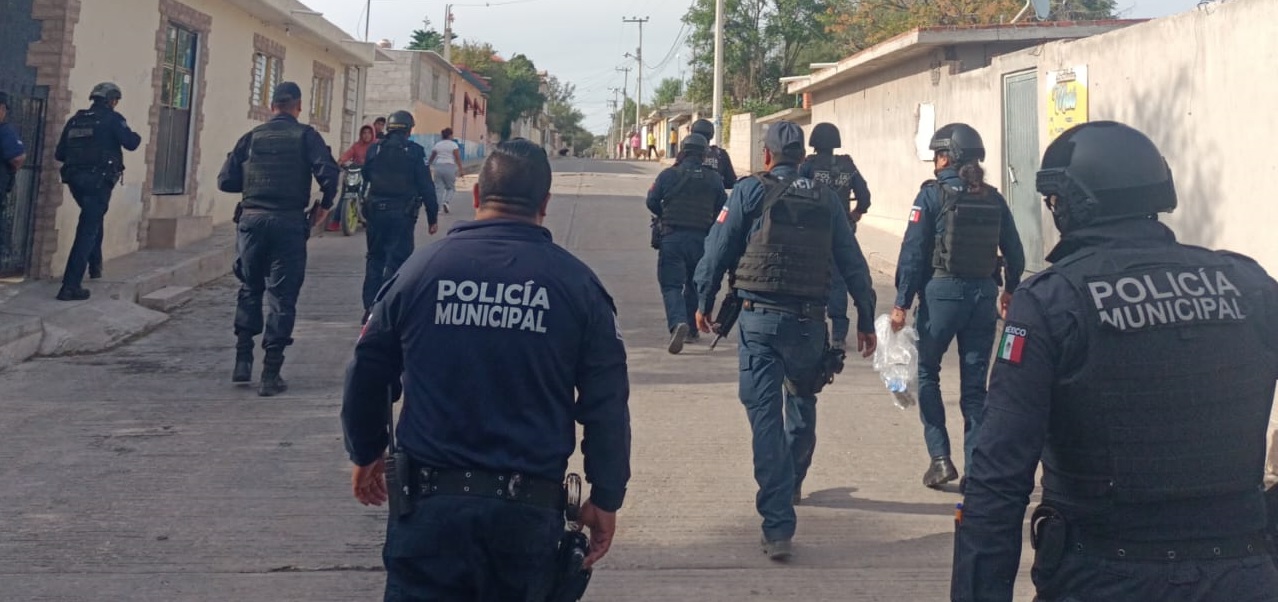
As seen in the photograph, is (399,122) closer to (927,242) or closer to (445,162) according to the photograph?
(927,242)

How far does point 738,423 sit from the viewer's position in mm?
6895

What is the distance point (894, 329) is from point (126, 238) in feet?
30.4

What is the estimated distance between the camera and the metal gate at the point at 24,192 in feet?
32.0

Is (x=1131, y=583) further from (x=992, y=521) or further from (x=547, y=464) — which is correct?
(x=547, y=464)

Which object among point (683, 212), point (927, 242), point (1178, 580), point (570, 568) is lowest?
point (570, 568)

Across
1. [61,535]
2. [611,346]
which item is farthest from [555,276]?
[61,535]

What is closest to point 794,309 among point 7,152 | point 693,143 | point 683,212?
point 683,212

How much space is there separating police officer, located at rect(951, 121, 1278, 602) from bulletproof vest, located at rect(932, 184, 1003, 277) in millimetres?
3062

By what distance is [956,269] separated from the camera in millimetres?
5438

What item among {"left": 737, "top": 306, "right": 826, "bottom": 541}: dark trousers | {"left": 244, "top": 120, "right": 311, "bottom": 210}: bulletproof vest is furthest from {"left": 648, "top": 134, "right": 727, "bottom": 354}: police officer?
{"left": 737, "top": 306, "right": 826, "bottom": 541}: dark trousers

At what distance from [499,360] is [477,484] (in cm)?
29

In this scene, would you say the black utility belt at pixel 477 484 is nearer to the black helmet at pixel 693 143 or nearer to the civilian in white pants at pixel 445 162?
the black helmet at pixel 693 143

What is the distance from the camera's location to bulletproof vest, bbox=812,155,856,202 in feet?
27.7

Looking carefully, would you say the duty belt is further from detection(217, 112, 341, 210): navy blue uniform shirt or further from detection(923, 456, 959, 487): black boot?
detection(217, 112, 341, 210): navy blue uniform shirt
